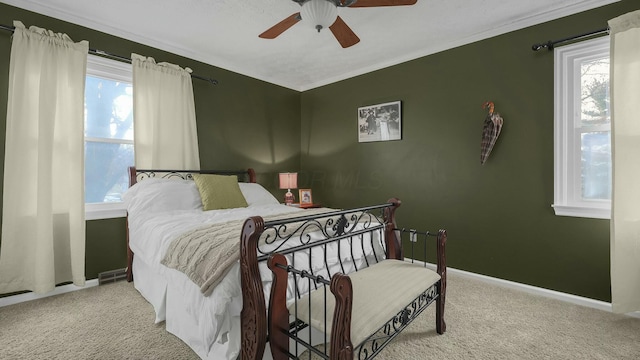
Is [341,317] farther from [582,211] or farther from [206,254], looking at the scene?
[582,211]

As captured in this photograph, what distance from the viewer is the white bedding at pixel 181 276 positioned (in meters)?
1.51

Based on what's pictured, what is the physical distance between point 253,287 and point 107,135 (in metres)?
2.66

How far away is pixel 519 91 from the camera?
2895 millimetres

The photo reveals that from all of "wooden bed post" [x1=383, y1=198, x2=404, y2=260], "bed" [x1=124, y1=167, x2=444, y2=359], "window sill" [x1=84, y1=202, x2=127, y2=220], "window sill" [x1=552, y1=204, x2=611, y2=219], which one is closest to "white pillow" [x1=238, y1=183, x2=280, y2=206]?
"bed" [x1=124, y1=167, x2=444, y2=359]

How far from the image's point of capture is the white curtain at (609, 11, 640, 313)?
7.39ft

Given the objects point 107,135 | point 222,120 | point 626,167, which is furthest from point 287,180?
point 626,167

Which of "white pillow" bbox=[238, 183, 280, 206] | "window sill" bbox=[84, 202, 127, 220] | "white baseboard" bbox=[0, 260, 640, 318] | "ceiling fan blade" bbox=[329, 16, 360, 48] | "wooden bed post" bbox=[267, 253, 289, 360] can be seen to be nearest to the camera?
"wooden bed post" bbox=[267, 253, 289, 360]

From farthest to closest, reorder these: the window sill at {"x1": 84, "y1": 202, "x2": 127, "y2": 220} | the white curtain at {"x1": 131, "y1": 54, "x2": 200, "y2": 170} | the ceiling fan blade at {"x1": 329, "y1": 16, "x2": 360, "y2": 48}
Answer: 1. the white curtain at {"x1": 131, "y1": 54, "x2": 200, "y2": 170}
2. the window sill at {"x1": 84, "y1": 202, "x2": 127, "y2": 220}
3. the ceiling fan blade at {"x1": 329, "y1": 16, "x2": 360, "y2": 48}

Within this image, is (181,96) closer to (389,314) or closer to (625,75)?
(389,314)

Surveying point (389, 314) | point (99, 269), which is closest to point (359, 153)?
point (389, 314)

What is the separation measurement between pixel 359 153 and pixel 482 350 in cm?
274

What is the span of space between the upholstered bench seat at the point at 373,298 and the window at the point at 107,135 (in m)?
2.58

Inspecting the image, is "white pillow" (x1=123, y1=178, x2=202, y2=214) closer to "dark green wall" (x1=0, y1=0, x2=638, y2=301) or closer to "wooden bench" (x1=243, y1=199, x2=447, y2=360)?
"dark green wall" (x1=0, y1=0, x2=638, y2=301)

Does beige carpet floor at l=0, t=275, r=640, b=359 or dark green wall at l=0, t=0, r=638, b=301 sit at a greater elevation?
dark green wall at l=0, t=0, r=638, b=301
